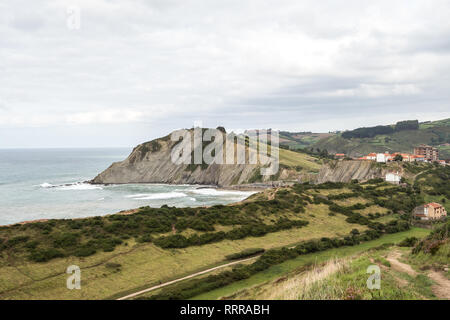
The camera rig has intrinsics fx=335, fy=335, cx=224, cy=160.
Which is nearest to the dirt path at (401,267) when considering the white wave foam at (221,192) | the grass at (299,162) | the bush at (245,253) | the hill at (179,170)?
the bush at (245,253)

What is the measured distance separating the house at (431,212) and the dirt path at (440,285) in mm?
65090

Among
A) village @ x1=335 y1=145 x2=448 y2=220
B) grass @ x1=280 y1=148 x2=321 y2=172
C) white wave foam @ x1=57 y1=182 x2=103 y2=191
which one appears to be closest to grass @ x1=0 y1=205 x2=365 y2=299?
village @ x1=335 y1=145 x2=448 y2=220

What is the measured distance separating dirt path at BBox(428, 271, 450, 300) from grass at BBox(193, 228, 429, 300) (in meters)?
10.2

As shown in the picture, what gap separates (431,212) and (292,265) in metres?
46.1

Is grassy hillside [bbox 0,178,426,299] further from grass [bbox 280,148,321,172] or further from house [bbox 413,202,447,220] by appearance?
grass [bbox 280,148,321,172]

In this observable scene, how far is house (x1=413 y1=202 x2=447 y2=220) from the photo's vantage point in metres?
74.4

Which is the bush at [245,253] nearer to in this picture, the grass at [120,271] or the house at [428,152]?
the grass at [120,271]

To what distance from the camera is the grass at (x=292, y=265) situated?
3706 cm

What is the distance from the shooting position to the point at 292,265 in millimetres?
47125
